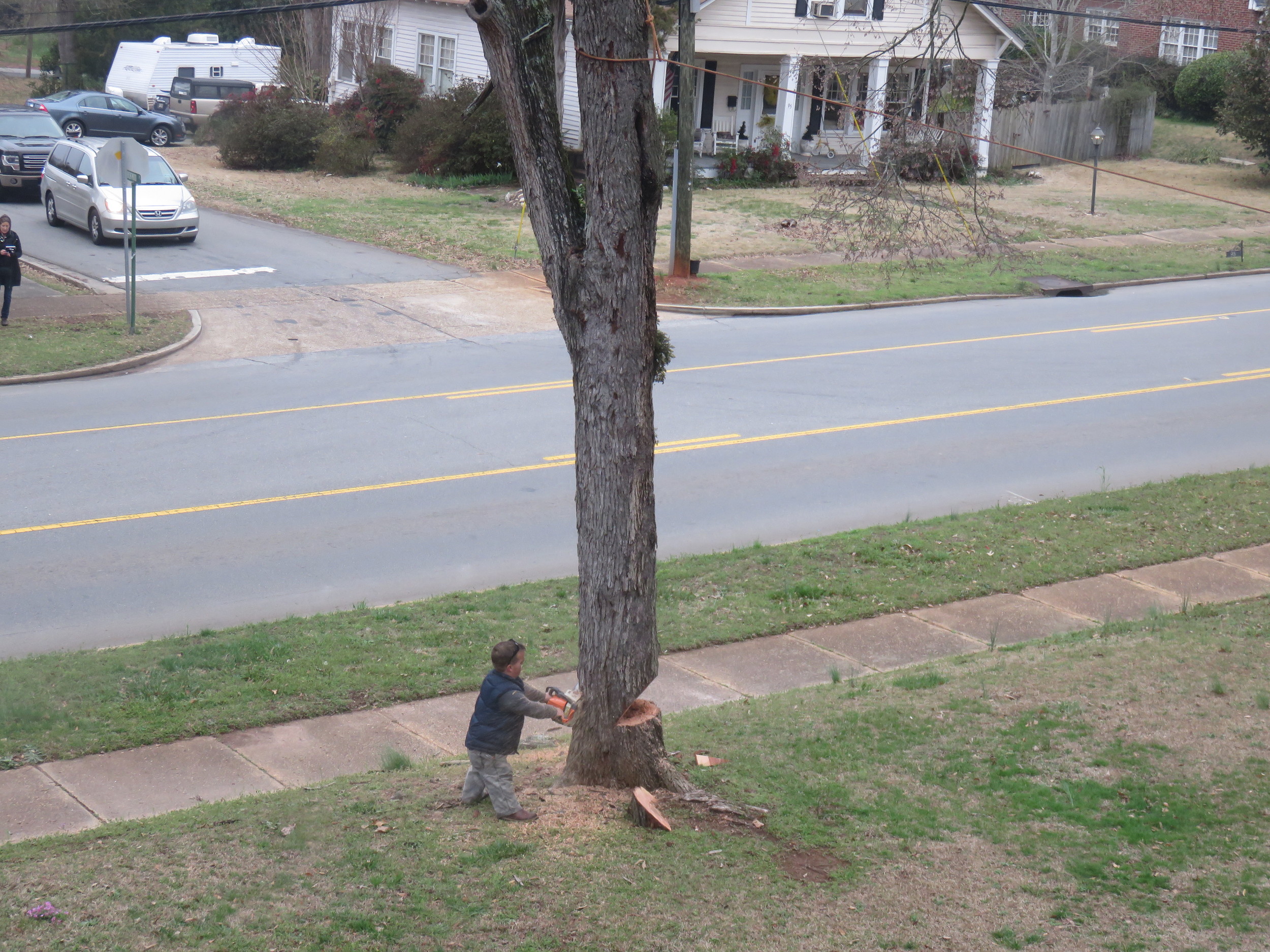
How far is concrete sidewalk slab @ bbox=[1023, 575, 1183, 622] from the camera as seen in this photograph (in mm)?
10500

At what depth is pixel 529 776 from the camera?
278 inches

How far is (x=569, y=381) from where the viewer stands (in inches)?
724

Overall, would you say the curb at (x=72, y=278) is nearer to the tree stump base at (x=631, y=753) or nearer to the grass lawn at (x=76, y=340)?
the grass lawn at (x=76, y=340)

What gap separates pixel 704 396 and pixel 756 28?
80.2ft

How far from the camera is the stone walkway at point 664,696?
7242 mm

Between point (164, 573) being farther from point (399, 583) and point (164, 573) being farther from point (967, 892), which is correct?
point (967, 892)

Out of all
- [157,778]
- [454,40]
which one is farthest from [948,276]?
[157,778]

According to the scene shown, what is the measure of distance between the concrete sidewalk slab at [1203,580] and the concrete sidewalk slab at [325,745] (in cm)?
669

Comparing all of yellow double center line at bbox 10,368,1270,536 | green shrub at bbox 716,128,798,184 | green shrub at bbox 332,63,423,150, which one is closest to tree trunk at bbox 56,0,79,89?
green shrub at bbox 332,63,423,150

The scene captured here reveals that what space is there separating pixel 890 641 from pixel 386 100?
35700 millimetres

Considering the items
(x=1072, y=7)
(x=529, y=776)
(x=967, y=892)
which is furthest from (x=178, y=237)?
(x=1072, y=7)

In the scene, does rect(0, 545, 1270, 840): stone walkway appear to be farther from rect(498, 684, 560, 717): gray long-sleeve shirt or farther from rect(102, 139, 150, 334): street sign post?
rect(102, 139, 150, 334): street sign post

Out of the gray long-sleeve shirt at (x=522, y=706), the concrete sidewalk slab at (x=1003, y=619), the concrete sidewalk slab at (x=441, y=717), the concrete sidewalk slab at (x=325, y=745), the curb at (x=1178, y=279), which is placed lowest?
Result: the concrete sidewalk slab at (x=325, y=745)

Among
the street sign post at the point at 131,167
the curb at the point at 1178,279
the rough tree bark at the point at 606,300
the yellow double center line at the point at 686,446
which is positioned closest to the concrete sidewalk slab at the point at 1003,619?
the rough tree bark at the point at 606,300
